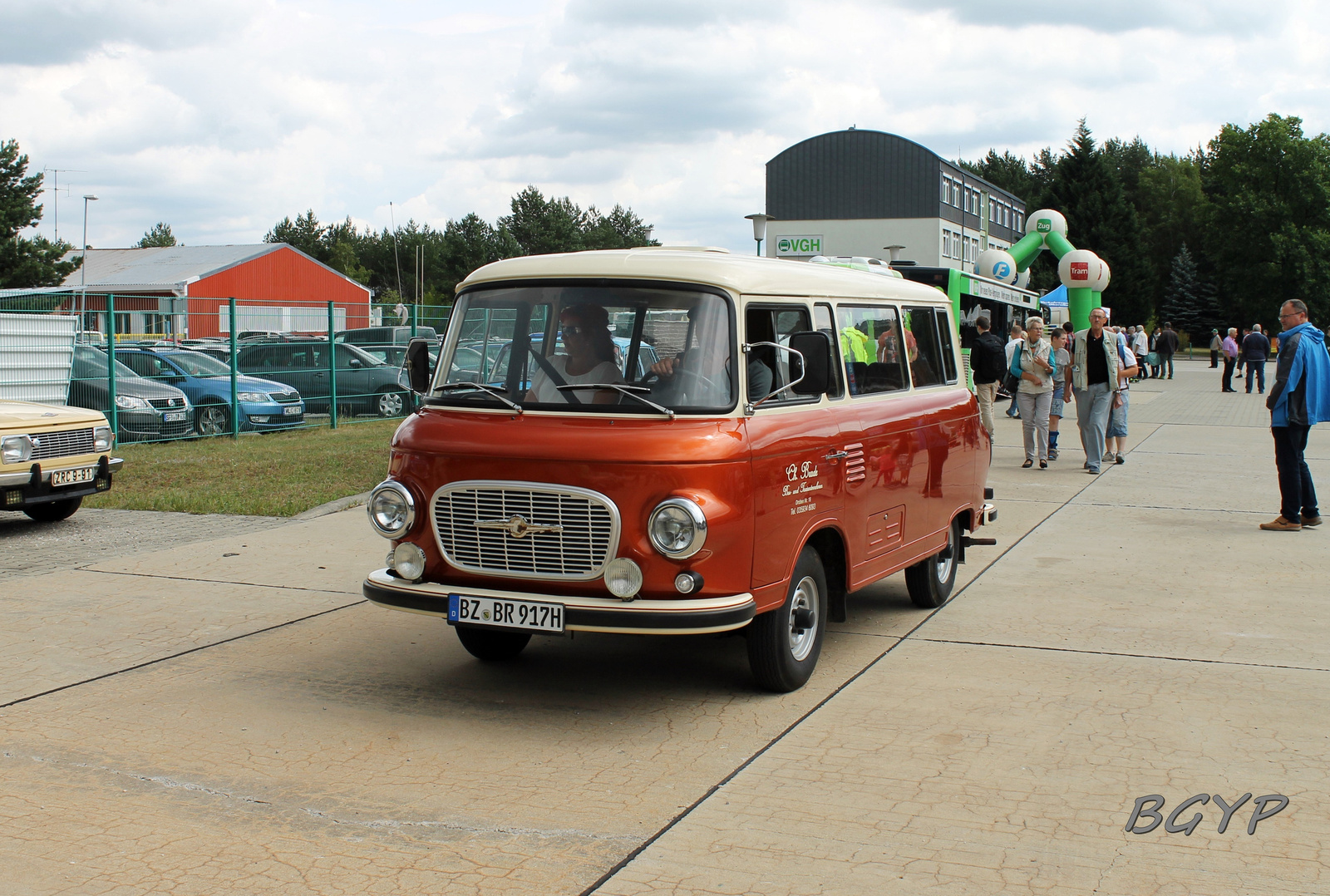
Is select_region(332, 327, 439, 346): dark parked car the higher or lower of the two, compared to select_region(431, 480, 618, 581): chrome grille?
higher

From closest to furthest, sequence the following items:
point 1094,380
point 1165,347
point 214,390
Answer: point 1094,380 → point 214,390 → point 1165,347

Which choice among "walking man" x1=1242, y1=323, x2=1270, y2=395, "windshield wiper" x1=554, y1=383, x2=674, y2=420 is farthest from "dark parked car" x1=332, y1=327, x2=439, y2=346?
"walking man" x1=1242, y1=323, x2=1270, y2=395

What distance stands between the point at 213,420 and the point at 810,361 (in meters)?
15.1

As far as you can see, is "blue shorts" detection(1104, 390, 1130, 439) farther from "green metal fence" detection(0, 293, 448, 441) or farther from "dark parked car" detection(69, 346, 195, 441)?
"dark parked car" detection(69, 346, 195, 441)

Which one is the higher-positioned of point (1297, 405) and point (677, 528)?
point (1297, 405)

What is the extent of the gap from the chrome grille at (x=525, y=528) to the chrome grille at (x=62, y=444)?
628 centimetres

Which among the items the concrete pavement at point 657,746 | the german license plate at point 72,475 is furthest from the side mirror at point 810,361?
the german license plate at point 72,475

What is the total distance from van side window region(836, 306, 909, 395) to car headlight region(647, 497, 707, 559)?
1.64 meters

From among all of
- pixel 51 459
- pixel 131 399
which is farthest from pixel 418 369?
pixel 131 399

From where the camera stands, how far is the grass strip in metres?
12.0

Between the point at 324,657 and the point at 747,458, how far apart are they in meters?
2.69

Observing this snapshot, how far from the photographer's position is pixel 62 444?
1051 centimetres

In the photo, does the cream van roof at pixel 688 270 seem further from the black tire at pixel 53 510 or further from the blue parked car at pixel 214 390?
the blue parked car at pixel 214 390

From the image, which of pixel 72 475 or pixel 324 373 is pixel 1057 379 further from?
pixel 324 373
